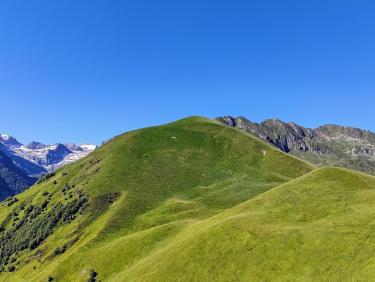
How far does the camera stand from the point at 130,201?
12938 cm

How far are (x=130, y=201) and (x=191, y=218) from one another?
2924 cm

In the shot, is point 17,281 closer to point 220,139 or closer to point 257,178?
point 257,178

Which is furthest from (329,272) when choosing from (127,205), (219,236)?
(127,205)

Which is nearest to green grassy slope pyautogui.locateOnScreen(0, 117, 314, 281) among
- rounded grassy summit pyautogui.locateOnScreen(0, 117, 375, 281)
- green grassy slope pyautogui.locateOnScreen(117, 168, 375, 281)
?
rounded grassy summit pyautogui.locateOnScreen(0, 117, 375, 281)

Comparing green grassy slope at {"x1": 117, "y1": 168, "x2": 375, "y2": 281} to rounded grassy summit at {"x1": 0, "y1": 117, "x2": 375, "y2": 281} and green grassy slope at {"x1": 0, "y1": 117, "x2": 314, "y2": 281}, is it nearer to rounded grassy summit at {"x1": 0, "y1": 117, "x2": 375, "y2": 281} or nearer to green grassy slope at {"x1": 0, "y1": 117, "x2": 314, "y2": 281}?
rounded grassy summit at {"x1": 0, "y1": 117, "x2": 375, "y2": 281}

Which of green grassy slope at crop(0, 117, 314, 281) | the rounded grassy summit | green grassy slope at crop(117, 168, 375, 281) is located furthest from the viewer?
green grassy slope at crop(0, 117, 314, 281)

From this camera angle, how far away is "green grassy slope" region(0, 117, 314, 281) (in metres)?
95.2

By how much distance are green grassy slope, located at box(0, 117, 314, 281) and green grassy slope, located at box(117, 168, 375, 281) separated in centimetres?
350

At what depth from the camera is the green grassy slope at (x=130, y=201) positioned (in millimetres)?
95188

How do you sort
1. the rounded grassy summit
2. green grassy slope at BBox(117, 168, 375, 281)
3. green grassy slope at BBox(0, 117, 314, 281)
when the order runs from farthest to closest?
green grassy slope at BBox(0, 117, 314, 281) < the rounded grassy summit < green grassy slope at BBox(117, 168, 375, 281)

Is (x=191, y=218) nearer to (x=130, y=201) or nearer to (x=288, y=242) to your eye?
(x=130, y=201)

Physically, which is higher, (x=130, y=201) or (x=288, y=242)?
(x=130, y=201)

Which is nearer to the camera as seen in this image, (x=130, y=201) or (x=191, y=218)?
(x=191, y=218)

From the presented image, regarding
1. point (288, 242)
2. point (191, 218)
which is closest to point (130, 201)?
point (191, 218)
